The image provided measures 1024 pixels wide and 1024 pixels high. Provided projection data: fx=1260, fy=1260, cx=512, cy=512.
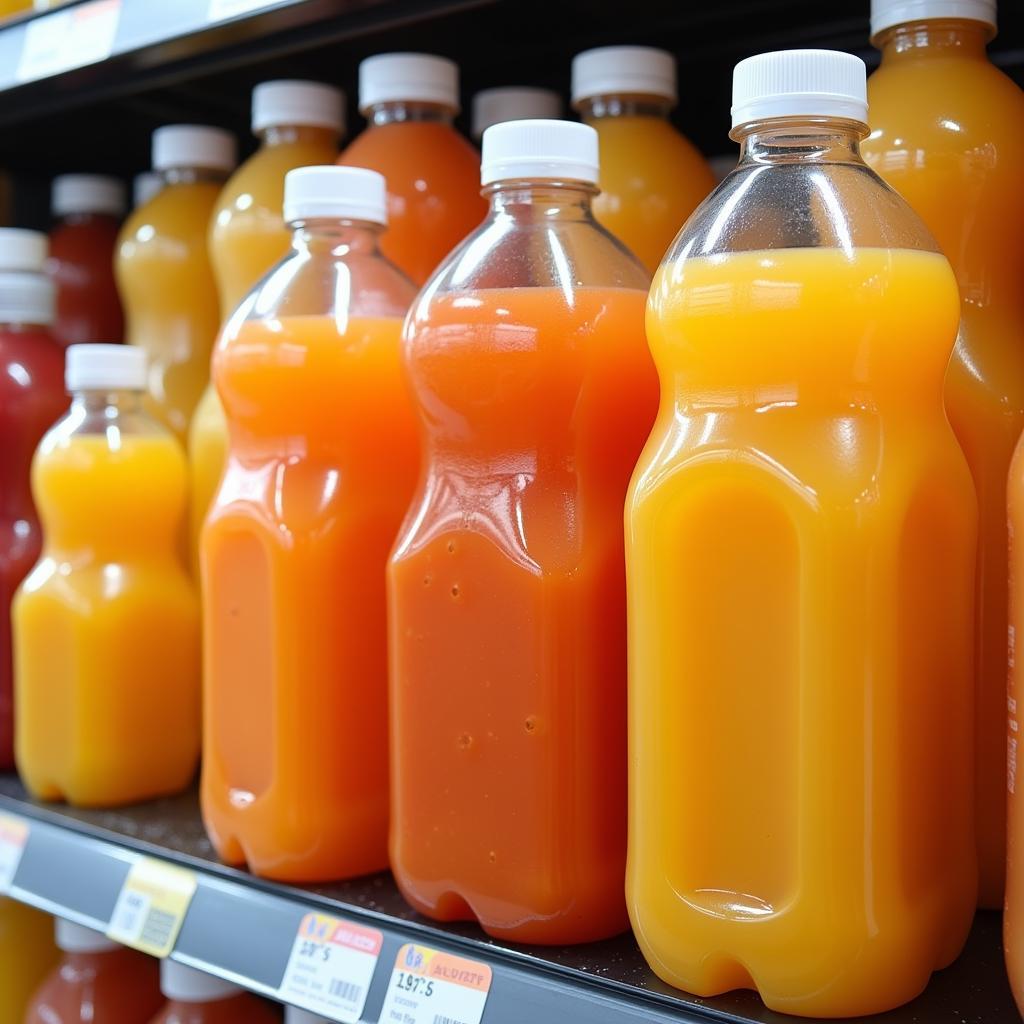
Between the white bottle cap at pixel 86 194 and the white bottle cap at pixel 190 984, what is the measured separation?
3.12 ft

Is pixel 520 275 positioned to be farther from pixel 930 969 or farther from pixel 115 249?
pixel 115 249

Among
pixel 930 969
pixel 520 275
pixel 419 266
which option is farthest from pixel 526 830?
pixel 419 266

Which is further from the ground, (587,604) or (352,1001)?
(587,604)

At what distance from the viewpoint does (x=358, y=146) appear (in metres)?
1.16

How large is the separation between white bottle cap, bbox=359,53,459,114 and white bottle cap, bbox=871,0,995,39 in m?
0.41

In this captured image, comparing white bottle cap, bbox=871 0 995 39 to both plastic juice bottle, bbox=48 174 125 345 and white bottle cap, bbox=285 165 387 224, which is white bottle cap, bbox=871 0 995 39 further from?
plastic juice bottle, bbox=48 174 125 345

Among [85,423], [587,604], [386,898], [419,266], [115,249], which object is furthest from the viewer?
[115,249]

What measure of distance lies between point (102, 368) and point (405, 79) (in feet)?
1.31

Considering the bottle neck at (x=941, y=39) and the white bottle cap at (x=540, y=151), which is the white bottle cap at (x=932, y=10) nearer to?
the bottle neck at (x=941, y=39)

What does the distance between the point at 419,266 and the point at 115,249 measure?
2.14 ft

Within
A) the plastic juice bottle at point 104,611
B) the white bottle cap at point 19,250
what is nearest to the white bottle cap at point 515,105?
the plastic juice bottle at point 104,611

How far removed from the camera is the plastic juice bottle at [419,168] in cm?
112

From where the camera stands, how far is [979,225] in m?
0.85

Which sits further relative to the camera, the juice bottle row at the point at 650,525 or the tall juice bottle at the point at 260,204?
the tall juice bottle at the point at 260,204
